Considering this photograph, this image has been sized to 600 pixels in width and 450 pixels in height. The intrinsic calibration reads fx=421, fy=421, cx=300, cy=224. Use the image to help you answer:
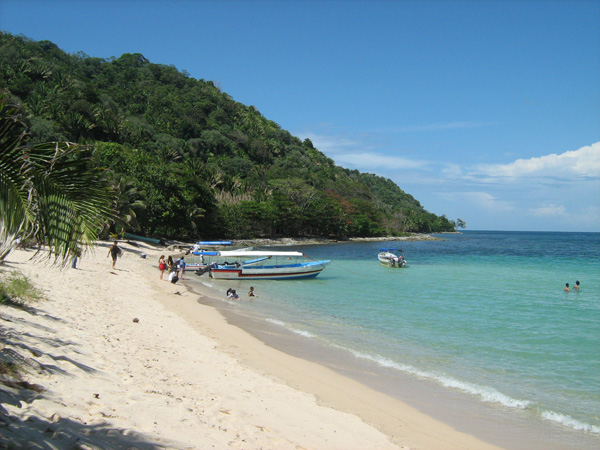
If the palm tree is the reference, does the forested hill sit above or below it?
above

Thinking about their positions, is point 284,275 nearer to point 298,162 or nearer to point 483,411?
point 483,411

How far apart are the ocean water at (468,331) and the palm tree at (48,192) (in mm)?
8015

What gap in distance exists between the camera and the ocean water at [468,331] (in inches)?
362

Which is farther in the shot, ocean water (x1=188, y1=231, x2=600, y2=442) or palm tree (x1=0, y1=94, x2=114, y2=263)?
ocean water (x1=188, y1=231, x2=600, y2=442)

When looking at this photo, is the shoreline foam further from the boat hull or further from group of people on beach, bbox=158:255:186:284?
the boat hull

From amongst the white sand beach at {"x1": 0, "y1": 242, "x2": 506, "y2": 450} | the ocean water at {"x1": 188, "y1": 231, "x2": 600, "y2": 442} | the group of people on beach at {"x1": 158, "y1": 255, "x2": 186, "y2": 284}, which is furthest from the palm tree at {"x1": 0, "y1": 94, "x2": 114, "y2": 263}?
the group of people on beach at {"x1": 158, "y1": 255, "x2": 186, "y2": 284}

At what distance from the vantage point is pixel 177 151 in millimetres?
77625

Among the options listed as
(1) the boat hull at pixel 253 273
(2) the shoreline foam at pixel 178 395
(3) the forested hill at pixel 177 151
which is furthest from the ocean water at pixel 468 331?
(3) the forested hill at pixel 177 151

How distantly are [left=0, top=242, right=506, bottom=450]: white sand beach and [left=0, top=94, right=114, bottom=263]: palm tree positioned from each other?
0.69 meters

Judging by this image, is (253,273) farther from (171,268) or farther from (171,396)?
(171,396)

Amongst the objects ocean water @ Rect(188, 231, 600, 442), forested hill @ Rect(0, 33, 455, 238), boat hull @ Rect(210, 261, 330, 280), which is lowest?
ocean water @ Rect(188, 231, 600, 442)

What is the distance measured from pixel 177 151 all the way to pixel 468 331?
7117 cm

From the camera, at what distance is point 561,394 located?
357 inches

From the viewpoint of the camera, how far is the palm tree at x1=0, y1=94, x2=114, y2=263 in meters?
3.96
